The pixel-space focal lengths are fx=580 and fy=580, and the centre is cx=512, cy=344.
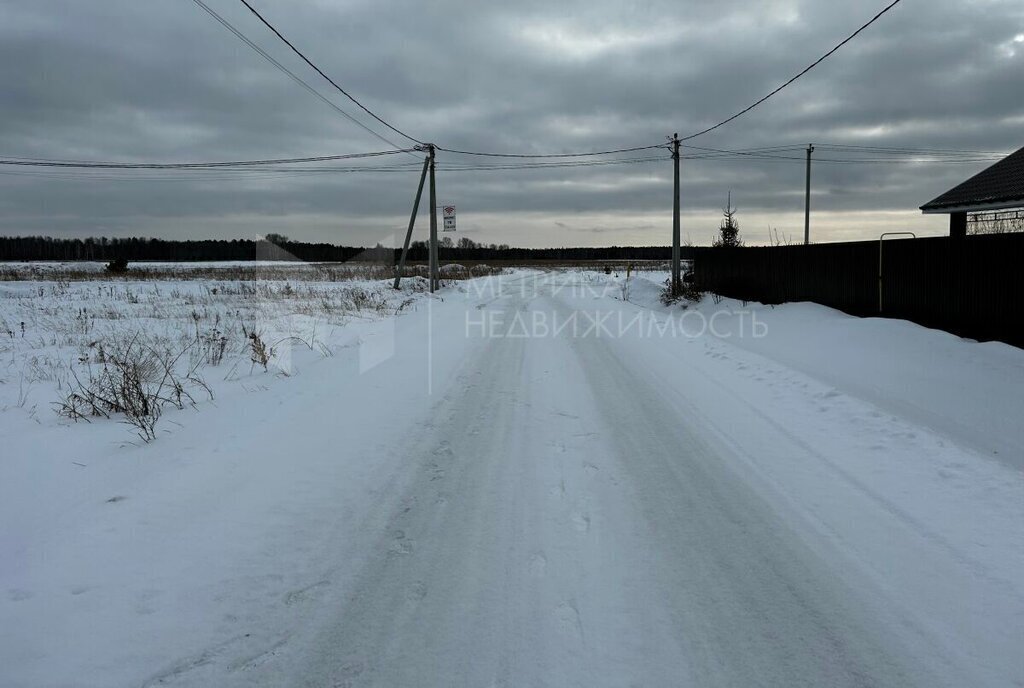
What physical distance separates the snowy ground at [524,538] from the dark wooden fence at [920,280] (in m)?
2.06

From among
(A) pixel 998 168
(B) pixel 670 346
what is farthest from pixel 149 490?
(A) pixel 998 168

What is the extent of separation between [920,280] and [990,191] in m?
9.88

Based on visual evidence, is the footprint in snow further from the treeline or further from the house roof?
the treeline

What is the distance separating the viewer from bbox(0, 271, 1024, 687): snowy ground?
262 centimetres

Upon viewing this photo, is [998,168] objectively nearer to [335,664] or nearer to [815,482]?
[815,482]

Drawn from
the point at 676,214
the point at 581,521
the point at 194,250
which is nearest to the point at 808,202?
the point at 676,214

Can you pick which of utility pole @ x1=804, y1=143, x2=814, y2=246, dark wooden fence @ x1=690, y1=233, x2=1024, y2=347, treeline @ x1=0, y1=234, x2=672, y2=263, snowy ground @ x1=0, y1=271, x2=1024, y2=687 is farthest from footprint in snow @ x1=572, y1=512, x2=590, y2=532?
treeline @ x1=0, y1=234, x2=672, y2=263

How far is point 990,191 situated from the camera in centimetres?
1769

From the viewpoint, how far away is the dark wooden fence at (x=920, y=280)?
363 inches

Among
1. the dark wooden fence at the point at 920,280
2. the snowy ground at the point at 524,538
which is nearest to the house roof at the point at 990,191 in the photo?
the dark wooden fence at the point at 920,280

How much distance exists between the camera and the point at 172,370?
873 cm

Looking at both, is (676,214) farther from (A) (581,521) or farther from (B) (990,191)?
(A) (581,521)

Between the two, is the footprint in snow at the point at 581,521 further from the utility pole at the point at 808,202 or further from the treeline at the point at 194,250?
the treeline at the point at 194,250

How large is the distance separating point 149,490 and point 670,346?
9.77m
